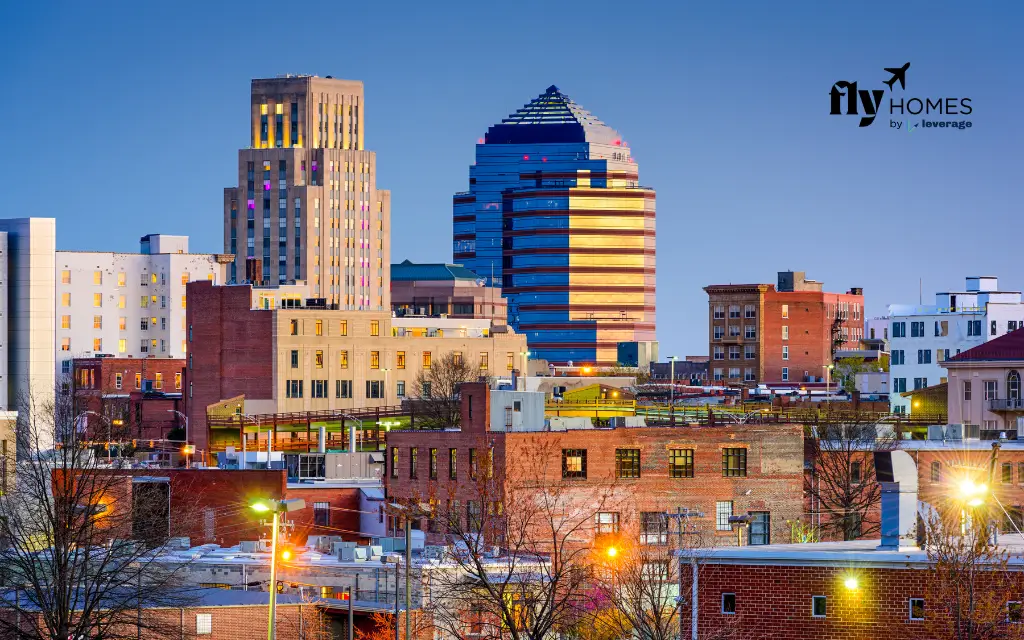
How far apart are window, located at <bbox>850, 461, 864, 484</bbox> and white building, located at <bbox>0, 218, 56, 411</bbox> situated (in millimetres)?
59028

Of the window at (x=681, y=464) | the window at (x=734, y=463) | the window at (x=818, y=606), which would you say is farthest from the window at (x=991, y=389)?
the window at (x=818, y=606)

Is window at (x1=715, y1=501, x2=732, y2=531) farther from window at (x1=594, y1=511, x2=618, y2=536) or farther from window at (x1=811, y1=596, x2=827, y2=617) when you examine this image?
window at (x1=811, y1=596, x2=827, y2=617)

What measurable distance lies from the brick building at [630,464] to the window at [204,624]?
21.7 metres

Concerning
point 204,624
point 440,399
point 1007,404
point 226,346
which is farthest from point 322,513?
point 226,346

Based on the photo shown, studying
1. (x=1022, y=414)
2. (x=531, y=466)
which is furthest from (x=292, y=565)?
(x=1022, y=414)

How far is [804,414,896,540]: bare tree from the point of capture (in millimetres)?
106250

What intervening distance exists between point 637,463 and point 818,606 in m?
47.0

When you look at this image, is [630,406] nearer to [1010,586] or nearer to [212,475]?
[212,475]

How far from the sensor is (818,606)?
2281 inches

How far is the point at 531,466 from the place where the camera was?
102750 mm

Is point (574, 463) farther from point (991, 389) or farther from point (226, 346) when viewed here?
point (226, 346)

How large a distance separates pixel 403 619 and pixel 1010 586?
3092 cm

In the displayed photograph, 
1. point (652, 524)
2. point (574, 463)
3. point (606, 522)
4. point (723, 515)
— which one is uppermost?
point (574, 463)

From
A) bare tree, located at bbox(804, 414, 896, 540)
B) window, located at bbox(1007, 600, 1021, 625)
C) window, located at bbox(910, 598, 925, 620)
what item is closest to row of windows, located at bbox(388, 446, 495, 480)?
bare tree, located at bbox(804, 414, 896, 540)
